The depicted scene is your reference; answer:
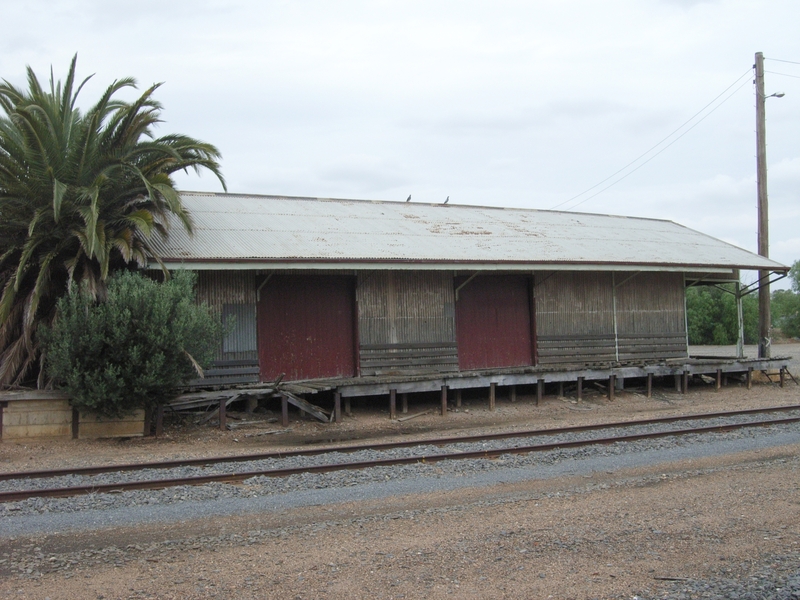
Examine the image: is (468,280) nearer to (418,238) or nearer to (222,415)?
(418,238)

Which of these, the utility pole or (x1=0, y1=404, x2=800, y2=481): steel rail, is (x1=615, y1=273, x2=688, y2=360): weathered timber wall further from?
(x1=0, y1=404, x2=800, y2=481): steel rail

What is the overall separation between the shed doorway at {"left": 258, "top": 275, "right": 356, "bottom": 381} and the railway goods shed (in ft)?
0.08

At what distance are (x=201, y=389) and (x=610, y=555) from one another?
34.7 feet

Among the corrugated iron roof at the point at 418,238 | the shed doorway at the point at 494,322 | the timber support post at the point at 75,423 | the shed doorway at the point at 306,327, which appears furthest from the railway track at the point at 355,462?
the shed doorway at the point at 494,322

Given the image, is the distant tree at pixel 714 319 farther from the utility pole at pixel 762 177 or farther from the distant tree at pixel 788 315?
the utility pole at pixel 762 177

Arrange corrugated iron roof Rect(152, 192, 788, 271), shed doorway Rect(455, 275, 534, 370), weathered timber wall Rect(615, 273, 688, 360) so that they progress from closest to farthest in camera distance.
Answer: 1. corrugated iron roof Rect(152, 192, 788, 271)
2. shed doorway Rect(455, 275, 534, 370)
3. weathered timber wall Rect(615, 273, 688, 360)

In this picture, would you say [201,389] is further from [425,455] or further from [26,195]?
[425,455]

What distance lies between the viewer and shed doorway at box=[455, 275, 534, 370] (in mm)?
18828

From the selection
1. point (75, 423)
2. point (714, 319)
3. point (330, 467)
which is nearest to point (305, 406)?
point (75, 423)

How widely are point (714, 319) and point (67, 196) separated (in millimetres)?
39484

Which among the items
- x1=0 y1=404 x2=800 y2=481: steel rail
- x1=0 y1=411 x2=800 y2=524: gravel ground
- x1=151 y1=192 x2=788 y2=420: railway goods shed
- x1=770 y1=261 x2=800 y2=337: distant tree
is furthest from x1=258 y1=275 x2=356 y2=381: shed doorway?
x1=770 y1=261 x2=800 y2=337: distant tree

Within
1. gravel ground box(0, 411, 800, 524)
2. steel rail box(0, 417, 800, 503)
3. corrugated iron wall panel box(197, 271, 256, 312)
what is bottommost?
gravel ground box(0, 411, 800, 524)

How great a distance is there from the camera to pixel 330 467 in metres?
10.1

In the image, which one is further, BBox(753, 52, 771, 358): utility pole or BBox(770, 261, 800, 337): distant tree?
BBox(770, 261, 800, 337): distant tree
